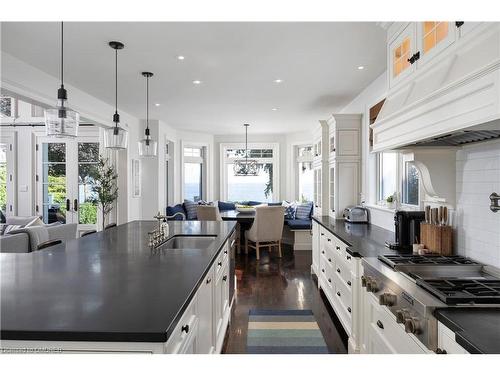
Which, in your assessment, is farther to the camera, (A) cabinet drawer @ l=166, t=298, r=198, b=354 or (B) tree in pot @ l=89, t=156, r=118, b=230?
(B) tree in pot @ l=89, t=156, r=118, b=230

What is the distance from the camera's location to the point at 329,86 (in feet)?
14.6

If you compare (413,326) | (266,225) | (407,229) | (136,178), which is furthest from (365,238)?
(136,178)

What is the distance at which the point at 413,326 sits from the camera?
1.37 metres

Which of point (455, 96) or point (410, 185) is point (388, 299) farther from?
point (410, 185)

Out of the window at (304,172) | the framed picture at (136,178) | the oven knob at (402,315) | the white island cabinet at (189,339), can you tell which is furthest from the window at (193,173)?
the oven knob at (402,315)

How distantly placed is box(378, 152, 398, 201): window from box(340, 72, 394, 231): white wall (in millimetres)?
83

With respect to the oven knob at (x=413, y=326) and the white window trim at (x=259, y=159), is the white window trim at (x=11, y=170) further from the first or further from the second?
the oven knob at (x=413, y=326)

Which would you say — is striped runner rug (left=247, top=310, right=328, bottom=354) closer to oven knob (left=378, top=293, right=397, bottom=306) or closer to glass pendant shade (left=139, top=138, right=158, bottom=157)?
oven knob (left=378, top=293, right=397, bottom=306)

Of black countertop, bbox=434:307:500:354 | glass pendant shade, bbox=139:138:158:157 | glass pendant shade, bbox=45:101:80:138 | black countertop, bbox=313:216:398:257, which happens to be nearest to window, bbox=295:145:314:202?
black countertop, bbox=313:216:398:257

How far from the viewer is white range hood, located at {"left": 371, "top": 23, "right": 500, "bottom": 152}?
128 centimetres

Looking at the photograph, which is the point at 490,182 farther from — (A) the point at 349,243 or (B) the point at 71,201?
(B) the point at 71,201

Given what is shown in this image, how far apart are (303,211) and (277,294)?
3472mm

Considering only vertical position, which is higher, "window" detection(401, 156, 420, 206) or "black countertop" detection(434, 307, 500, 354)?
"window" detection(401, 156, 420, 206)

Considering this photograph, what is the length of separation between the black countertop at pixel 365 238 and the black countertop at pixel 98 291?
1081 millimetres
